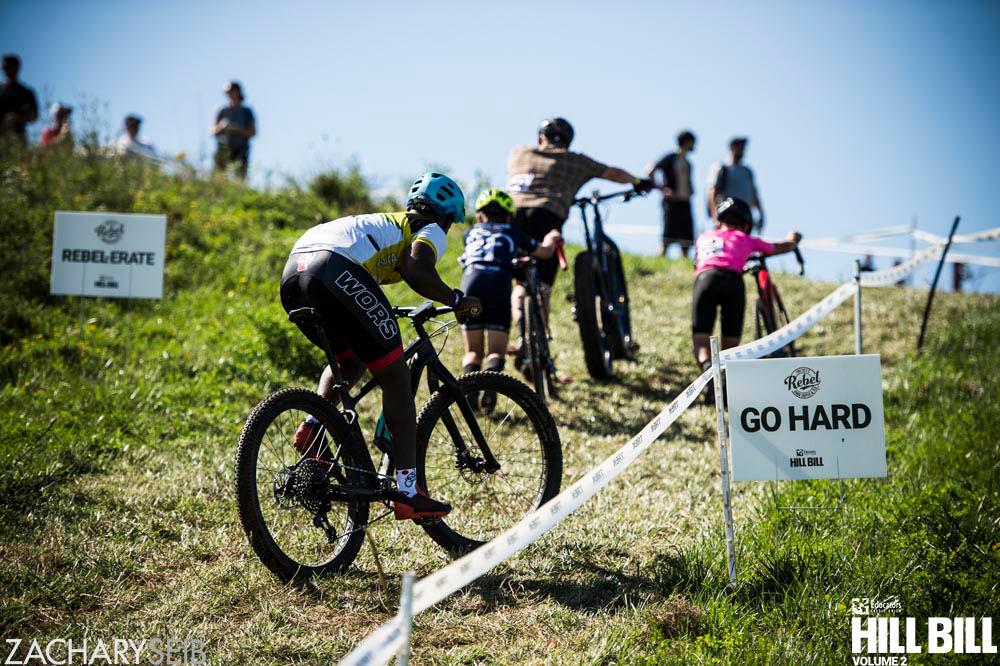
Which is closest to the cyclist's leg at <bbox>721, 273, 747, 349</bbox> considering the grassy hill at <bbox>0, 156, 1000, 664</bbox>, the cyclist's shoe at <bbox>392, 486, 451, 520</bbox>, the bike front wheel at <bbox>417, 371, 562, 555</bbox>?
the grassy hill at <bbox>0, 156, 1000, 664</bbox>

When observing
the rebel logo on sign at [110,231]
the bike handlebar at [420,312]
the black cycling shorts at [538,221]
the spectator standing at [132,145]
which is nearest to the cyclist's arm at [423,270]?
the bike handlebar at [420,312]

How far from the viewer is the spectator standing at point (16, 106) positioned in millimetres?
12352

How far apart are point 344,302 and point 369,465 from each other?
891 millimetres

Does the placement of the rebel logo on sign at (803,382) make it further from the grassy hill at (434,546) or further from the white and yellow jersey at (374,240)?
the white and yellow jersey at (374,240)

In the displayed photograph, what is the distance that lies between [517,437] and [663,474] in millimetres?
1523

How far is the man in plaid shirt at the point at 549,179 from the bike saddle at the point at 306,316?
4.02 meters

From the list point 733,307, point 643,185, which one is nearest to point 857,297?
point 733,307

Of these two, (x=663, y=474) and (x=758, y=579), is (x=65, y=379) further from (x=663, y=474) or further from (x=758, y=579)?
(x=758, y=579)

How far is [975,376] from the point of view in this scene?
8.22 m

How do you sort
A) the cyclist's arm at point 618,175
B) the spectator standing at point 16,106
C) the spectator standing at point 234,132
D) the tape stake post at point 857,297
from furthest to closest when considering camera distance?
the spectator standing at point 234,132 → the spectator standing at point 16,106 → the cyclist's arm at point 618,175 → the tape stake post at point 857,297

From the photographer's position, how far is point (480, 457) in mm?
4523

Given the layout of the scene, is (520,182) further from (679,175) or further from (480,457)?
(679,175)

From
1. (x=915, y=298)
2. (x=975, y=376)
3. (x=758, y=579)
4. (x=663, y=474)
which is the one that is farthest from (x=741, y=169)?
(x=758, y=579)

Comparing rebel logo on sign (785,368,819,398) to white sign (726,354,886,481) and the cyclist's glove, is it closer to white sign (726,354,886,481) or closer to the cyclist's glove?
white sign (726,354,886,481)
